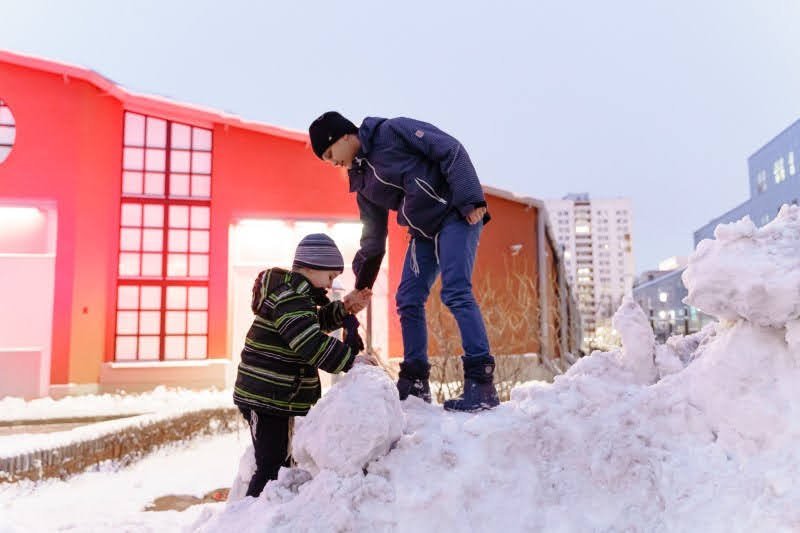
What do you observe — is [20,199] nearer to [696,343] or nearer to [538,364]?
[538,364]

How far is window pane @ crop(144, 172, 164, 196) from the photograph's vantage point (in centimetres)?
1096

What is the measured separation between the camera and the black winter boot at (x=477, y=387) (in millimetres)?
2260

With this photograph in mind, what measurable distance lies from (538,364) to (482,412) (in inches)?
312

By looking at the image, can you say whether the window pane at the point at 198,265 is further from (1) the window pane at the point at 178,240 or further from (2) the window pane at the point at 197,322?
(2) the window pane at the point at 197,322

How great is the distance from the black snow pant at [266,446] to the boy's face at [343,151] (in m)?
1.20

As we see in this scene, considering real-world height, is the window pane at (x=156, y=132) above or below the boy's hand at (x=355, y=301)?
above

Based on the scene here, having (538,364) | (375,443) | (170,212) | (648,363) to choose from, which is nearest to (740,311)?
(648,363)

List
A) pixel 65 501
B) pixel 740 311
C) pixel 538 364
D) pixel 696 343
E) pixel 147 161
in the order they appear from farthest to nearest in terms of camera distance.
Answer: pixel 147 161 < pixel 538 364 < pixel 65 501 < pixel 696 343 < pixel 740 311

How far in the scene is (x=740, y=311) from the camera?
1.76m

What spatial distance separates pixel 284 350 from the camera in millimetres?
2148

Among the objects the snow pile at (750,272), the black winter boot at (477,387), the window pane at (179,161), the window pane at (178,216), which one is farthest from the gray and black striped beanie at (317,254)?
the window pane at (179,161)

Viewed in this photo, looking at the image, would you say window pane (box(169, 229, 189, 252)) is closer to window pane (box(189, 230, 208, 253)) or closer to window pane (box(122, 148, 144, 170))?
window pane (box(189, 230, 208, 253))

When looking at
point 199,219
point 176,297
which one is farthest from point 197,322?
point 199,219

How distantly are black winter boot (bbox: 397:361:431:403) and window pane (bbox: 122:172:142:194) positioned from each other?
1002 cm
